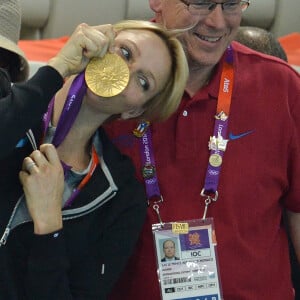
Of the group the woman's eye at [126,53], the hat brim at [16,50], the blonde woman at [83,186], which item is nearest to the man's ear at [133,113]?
the blonde woman at [83,186]

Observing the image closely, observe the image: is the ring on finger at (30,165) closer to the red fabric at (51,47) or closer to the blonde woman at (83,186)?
the blonde woman at (83,186)

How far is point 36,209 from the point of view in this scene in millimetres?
1354

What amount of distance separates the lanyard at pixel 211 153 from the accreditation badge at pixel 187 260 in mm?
38

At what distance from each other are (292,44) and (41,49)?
1483mm

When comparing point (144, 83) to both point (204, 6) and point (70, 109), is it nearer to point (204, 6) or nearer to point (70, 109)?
point (70, 109)

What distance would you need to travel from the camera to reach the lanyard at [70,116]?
1.38 meters

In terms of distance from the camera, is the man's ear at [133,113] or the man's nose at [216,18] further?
the man's nose at [216,18]

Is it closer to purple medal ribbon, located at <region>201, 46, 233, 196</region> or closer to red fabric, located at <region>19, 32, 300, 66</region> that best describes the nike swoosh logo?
purple medal ribbon, located at <region>201, 46, 233, 196</region>

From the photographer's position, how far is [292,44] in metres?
3.81

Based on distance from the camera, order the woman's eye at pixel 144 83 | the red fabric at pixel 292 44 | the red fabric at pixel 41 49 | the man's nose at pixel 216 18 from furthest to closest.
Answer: the red fabric at pixel 292 44 → the red fabric at pixel 41 49 → the man's nose at pixel 216 18 → the woman's eye at pixel 144 83

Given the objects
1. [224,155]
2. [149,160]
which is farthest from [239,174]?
[149,160]

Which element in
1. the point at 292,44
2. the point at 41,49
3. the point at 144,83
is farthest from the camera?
the point at 292,44

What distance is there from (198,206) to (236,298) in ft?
0.87

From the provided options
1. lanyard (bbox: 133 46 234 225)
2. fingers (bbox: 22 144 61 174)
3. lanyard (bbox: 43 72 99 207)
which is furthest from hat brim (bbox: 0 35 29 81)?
lanyard (bbox: 133 46 234 225)
